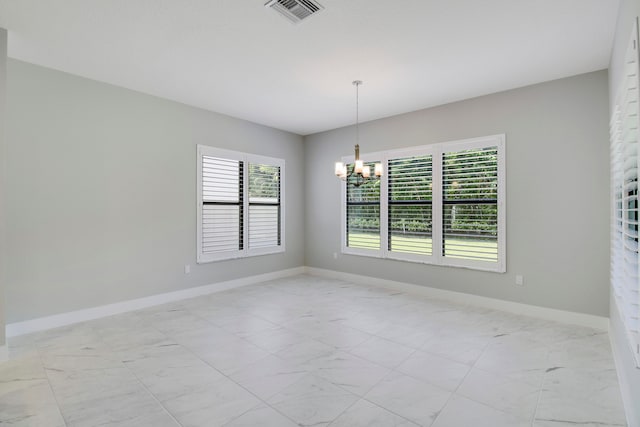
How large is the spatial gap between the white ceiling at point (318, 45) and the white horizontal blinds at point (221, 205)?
1.23 meters

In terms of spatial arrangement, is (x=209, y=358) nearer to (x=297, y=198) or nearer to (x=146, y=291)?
(x=146, y=291)

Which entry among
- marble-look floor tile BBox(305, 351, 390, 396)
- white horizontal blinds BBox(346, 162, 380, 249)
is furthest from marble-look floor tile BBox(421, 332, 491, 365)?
white horizontal blinds BBox(346, 162, 380, 249)

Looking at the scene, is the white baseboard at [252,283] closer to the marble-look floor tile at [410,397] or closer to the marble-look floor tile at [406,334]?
the marble-look floor tile at [406,334]

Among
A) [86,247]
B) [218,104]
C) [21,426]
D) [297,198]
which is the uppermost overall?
[218,104]

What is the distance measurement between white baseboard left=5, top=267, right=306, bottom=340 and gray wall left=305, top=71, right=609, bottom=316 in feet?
10.2

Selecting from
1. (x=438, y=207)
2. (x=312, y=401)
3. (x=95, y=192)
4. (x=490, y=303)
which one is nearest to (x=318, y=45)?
(x=438, y=207)

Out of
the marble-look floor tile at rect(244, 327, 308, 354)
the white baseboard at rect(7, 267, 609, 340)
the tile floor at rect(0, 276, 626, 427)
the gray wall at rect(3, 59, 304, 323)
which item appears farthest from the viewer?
the white baseboard at rect(7, 267, 609, 340)

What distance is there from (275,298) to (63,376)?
2666 mm

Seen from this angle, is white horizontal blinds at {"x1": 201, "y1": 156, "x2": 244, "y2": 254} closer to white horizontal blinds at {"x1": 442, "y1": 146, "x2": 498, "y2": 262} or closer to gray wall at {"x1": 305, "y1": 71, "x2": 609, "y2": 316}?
gray wall at {"x1": 305, "y1": 71, "x2": 609, "y2": 316}

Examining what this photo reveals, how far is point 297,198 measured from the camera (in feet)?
21.9

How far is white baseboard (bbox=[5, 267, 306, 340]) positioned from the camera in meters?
3.46

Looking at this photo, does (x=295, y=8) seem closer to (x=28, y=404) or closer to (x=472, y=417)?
(x=472, y=417)

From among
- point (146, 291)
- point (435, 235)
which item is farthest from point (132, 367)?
point (435, 235)

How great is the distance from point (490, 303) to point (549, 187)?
168 cm
